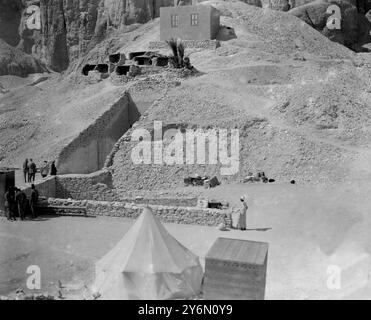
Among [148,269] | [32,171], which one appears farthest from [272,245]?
[32,171]

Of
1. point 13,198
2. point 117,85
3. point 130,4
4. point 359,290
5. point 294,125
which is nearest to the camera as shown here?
point 359,290

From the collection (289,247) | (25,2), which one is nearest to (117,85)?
(289,247)

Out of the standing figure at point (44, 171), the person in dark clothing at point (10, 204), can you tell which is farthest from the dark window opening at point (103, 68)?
the person in dark clothing at point (10, 204)

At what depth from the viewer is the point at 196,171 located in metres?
21.4

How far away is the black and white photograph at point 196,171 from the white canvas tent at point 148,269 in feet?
0.08

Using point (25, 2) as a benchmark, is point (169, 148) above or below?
below

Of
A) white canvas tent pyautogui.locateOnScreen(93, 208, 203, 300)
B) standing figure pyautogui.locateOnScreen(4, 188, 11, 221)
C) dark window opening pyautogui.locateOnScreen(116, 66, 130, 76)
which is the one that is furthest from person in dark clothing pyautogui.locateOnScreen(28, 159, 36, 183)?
dark window opening pyautogui.locateOnScreen(116, 66, 130, 76)

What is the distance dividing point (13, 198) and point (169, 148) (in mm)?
8511

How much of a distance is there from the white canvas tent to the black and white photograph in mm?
24

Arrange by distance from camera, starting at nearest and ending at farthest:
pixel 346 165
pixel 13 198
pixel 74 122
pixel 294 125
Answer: pixel 13 198 → pixel 346 165 → pixel 294 125 → pixel 74 122

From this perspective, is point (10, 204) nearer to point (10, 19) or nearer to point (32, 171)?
point (32, 171)

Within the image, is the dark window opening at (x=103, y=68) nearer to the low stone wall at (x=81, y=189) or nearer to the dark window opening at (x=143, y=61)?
the dark window opening at (x=143, y=61)

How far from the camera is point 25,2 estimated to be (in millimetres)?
56969

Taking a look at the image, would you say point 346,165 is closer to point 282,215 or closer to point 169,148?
point 282,215
